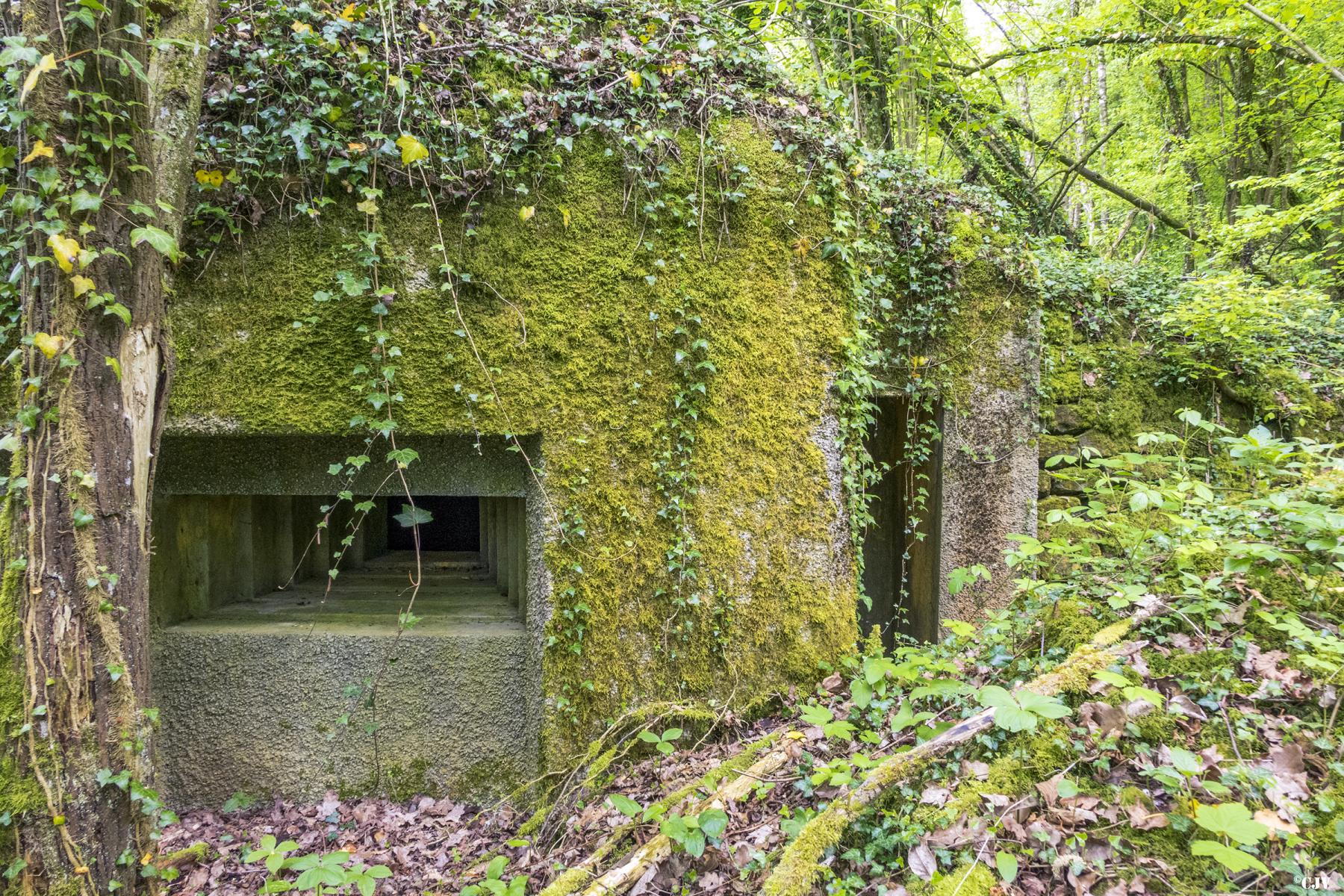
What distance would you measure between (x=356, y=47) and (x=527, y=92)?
→ 71 centimetres

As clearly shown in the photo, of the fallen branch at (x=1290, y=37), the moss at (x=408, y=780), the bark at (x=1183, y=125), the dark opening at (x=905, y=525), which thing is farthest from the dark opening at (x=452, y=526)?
the bark at (x=1183, y=125)

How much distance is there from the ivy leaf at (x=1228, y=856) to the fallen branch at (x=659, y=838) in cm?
131

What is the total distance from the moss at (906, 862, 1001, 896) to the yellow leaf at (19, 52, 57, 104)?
320cm

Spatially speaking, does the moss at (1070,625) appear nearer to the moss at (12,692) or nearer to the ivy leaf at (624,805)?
the ivy leaf at (624,805)

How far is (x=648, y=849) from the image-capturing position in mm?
1955

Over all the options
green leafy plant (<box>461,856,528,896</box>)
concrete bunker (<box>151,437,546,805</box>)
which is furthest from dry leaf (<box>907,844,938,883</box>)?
concrete bunker (<box>151,437,546,805</box>)

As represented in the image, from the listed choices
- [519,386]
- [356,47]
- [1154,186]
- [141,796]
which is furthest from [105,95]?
[1154,186]

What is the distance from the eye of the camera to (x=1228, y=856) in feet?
4.01

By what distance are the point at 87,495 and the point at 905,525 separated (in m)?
4.36

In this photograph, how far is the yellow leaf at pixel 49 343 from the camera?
70.5 inches

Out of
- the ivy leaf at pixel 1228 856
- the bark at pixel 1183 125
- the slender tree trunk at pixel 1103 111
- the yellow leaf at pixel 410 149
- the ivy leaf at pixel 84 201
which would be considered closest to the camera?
the ivy leaf at pixel 1228 856

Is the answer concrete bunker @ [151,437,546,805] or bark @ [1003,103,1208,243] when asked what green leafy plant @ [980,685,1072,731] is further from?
bark @ [1003,103,1208,243]

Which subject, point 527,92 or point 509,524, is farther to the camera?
point 509,524

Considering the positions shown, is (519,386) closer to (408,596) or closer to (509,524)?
(509,524)
